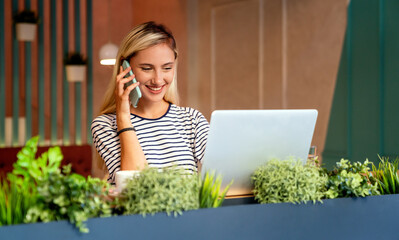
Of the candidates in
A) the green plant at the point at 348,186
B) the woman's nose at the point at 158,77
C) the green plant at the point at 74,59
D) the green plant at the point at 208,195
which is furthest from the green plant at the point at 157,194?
the green plant at the point at 74,59

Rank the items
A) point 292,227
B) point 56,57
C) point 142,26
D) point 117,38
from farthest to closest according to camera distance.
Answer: point 117,38 → point 56,57 → point 142,26 → point 292,227

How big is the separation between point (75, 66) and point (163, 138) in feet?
11.5

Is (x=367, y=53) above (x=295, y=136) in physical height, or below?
above

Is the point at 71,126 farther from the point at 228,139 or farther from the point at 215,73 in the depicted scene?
the point at 228,139

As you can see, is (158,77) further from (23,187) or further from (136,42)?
(23,187)

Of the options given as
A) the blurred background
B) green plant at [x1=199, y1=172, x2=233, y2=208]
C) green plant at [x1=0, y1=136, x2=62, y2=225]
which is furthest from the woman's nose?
the blurred background

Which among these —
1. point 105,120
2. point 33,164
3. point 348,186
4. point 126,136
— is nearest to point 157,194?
point 33,164

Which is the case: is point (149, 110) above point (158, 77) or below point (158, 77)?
below

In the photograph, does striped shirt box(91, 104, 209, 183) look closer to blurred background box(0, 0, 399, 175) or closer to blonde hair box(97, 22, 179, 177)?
blonde hair box(97, 22, 179, 177)

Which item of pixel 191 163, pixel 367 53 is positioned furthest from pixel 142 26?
pixel 367 53

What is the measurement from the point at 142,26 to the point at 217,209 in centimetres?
105

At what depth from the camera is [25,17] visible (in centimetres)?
489

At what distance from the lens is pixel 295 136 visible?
1484mm

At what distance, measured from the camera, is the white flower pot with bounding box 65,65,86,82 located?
17.5 feet
